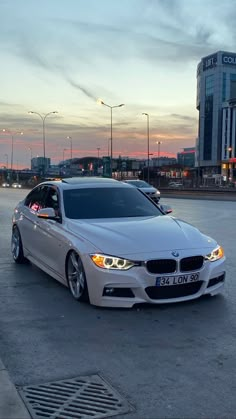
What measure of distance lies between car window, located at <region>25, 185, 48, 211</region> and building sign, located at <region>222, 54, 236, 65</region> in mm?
117447

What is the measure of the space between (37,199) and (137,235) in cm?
302

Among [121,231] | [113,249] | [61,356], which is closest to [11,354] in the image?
[61,356]

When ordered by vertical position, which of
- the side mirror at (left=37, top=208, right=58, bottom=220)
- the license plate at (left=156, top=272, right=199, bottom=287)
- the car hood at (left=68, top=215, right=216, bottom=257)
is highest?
the side mirror at (left=37, top=208, right=58, bottom=220)

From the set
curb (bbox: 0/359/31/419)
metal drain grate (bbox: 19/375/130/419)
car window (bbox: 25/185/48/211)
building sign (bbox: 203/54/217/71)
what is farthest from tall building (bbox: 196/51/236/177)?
curb (bbox: 0/359/31/419)

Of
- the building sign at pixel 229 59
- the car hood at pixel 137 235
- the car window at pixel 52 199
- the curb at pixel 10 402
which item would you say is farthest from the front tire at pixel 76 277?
the building sign at pixel 229 59

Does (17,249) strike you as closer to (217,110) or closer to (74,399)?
(74,399)

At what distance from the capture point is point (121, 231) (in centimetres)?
585

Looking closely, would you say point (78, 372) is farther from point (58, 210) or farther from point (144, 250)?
point (58, 210)

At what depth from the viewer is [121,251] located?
5383 mm

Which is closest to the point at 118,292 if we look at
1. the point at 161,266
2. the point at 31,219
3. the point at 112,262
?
the point at 112,262

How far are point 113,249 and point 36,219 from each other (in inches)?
98.6

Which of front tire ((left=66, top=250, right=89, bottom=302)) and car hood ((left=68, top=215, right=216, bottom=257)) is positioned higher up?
car hood ((left=68, top=215, right=216, bottom=257))

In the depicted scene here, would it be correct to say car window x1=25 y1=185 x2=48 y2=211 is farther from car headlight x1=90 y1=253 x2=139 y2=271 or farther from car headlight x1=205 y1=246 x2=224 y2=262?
car headlight x1=205 y1=246 x2=224 y2=262

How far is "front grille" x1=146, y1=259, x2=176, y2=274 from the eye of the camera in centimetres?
532
